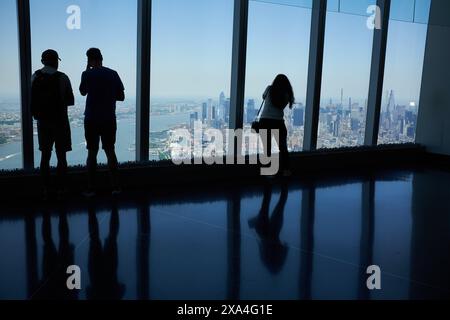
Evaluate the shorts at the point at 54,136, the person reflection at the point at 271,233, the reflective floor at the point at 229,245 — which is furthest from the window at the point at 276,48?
the shorts at the point at 54,136

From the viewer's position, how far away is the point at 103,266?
9.59 feet

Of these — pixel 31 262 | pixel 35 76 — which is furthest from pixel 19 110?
pixel 31 262

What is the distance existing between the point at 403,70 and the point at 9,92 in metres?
6.24

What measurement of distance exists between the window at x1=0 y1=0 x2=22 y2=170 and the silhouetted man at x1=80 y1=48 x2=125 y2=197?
2.29 ft

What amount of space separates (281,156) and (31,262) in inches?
148

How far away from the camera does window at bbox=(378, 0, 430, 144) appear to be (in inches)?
291

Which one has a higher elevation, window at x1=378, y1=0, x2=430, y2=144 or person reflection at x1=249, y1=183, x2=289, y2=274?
window at x1=378, y1=0, x2=430, y2=144

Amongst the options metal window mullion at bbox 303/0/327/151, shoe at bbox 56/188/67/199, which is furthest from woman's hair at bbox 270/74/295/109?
shoe at bbox 56/188/67/199

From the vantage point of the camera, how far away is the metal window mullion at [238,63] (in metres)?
5.69

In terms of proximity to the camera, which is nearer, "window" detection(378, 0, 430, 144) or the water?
the water

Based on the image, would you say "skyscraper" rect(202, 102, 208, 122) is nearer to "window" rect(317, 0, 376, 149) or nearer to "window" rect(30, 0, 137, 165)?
"window" rect(30, 0, 137, 165)

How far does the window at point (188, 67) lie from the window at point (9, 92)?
1.48 m

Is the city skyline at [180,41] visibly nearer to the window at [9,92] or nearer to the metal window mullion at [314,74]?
the window at [9,92]

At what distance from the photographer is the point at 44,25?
455 cm
